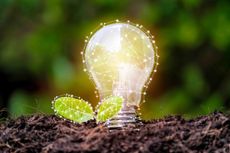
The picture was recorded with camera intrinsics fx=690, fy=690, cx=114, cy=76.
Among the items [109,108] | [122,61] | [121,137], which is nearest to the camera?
[121,137]

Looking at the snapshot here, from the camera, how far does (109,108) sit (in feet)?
5.13

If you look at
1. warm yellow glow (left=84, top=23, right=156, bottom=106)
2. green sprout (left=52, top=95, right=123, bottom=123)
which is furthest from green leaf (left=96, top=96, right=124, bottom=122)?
warm yellow glow (left=84, top=23, right=156, bottom=106)

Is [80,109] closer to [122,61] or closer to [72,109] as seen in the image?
[72,109]

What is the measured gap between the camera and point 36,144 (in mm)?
1429

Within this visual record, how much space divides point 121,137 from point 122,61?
1.02 ft

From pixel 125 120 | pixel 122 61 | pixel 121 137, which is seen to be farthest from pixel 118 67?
pixel 121 137

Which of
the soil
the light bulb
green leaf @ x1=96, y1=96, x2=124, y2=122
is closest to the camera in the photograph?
the soil

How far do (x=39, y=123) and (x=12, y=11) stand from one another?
158 centimetres

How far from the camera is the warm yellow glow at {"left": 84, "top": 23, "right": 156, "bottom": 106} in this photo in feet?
5.45

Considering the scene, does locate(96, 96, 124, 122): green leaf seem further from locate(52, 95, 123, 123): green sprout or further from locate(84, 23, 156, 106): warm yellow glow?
locate(84, 23, 156, 106): warm yellow glow

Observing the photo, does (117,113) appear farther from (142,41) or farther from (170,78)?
(170,78)

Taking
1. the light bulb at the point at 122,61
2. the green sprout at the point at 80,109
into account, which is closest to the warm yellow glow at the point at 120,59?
the light bulb at the point at 122,61

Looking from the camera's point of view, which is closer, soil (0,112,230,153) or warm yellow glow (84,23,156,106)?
soil (0,112,230,153)

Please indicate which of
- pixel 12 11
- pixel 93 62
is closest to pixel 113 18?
pixel 12 11
